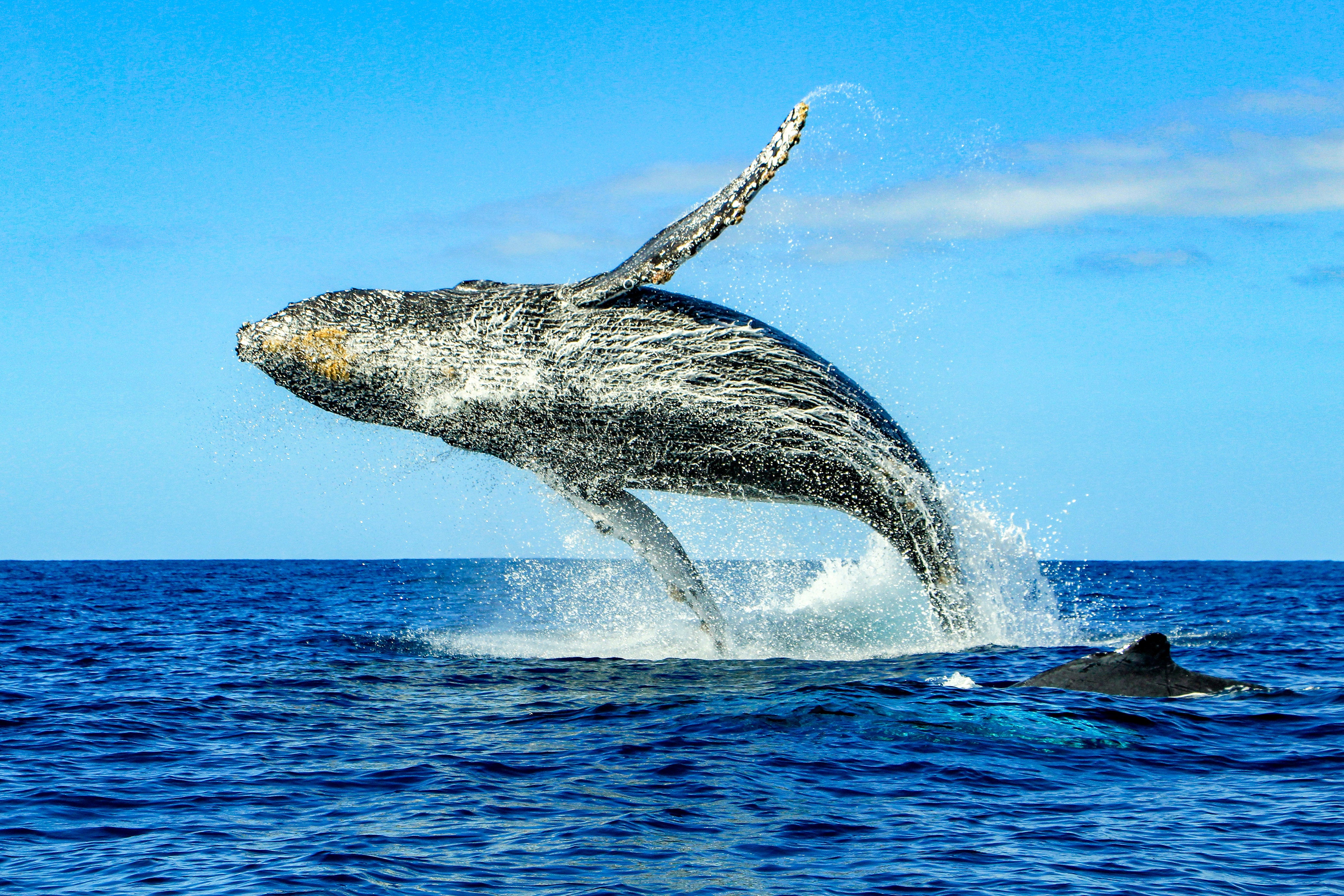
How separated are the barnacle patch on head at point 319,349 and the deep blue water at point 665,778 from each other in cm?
346

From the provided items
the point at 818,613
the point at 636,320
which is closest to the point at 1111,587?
the point at 818,613

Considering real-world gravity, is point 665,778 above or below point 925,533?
below

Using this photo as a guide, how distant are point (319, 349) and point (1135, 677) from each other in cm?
882

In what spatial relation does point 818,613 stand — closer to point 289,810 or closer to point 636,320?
point 636,320

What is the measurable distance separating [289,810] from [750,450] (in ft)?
19.8

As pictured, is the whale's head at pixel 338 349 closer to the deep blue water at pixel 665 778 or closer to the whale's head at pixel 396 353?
the whale's head at pixel 396 353

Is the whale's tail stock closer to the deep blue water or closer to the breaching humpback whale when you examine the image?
the breaching humpback whale

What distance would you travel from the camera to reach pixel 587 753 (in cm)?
936

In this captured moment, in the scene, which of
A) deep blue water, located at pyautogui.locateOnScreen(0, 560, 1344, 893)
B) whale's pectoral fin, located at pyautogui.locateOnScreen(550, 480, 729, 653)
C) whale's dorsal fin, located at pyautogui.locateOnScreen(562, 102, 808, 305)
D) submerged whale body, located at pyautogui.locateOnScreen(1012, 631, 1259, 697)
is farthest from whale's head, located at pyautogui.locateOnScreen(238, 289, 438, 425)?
submerged whale body, located at pyautogui.locateOnScreen(1012, 631, 1259, 697)

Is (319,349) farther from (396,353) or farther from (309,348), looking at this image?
(396,353)

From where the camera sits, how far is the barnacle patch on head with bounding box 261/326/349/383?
39.0ft

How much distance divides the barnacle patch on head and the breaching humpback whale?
2 centimetres

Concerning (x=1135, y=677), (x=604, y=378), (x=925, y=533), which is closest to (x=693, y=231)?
(x=604, y=378)

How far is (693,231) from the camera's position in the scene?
11.0m
